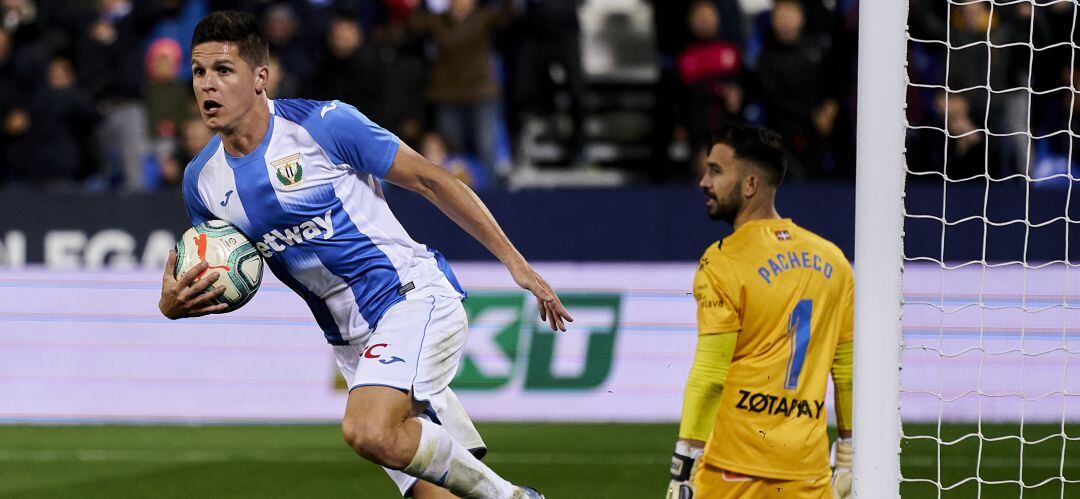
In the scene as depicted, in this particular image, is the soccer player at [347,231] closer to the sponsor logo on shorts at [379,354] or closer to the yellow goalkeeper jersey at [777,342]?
the sponsor logo on shorts at [379,354]

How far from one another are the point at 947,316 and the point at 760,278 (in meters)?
5.96

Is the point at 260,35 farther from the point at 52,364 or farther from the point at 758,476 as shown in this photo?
the point at 52,364

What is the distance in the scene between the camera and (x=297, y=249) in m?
5.17

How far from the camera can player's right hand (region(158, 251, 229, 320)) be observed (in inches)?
196

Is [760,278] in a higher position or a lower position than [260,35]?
lower

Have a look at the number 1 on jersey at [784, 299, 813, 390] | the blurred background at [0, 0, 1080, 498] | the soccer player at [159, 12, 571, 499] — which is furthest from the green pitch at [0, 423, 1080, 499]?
the number 1 on jersey at [784, 299, 813, 390]

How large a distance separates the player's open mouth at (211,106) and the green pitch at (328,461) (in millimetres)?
3511

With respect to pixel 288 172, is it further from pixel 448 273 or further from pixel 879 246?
pixel 879 246

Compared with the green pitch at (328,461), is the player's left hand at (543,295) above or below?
above

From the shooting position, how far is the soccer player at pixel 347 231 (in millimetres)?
5000

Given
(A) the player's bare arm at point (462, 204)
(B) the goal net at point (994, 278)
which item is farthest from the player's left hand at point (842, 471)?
(B) the goal net at point (994, 278)

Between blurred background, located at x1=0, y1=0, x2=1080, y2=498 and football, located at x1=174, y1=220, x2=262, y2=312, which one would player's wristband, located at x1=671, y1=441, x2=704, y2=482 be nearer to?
football, located at x1=174, y1=220, x2=262, y2=312

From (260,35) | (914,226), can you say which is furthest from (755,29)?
(260,35)

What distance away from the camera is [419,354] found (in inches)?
201
